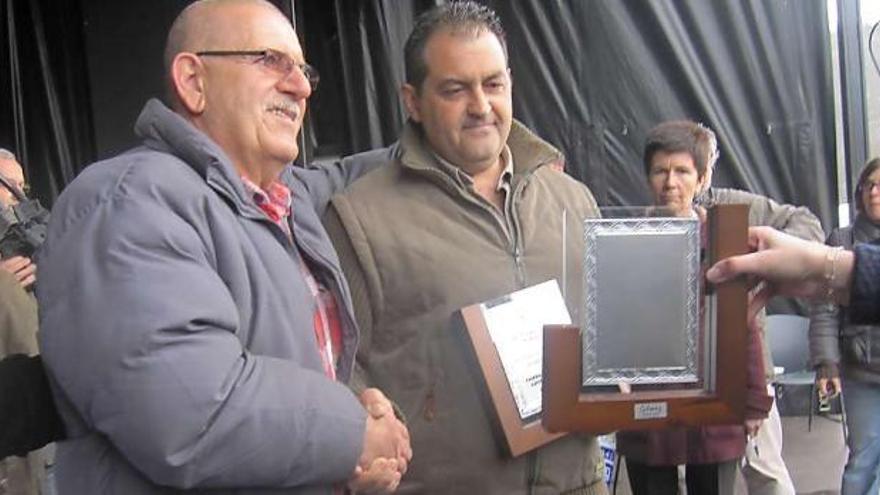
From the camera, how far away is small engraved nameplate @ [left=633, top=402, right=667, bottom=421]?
1.50m

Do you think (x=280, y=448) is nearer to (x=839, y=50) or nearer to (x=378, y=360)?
(x=378, y=360)

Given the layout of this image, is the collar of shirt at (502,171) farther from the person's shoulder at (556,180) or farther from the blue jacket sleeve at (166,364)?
the blue jacket sleeve at (166,364)

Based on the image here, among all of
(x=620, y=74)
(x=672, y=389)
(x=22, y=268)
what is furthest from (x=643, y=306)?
(x=620, y=74)

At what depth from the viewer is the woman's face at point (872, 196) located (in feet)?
11.9

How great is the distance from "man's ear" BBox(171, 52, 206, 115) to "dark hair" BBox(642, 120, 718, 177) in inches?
69.9

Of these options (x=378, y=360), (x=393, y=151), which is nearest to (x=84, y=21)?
(x=393, y=151)

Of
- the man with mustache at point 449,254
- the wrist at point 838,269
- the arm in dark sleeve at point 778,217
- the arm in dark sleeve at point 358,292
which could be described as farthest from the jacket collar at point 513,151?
the arm in dark sleeve at point 778,217

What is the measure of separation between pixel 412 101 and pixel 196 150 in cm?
68

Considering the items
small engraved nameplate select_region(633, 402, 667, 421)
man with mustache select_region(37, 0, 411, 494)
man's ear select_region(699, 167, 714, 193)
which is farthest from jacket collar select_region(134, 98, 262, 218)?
man's ear select_region(699, 167, 714, 193)

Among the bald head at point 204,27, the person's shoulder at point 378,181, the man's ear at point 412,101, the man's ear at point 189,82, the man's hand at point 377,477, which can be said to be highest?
the bald head at point 204,27

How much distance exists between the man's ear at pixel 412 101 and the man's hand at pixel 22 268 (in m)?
1.58

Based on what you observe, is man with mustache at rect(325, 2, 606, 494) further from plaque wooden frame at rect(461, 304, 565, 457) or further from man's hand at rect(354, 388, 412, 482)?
man's hand at rect(354, 388, 412, 482)

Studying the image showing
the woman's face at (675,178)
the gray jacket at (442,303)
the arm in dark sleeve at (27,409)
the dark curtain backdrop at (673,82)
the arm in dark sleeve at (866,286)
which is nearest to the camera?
the arm in dark sleeve at (27,409)

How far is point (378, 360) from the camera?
1755mm
